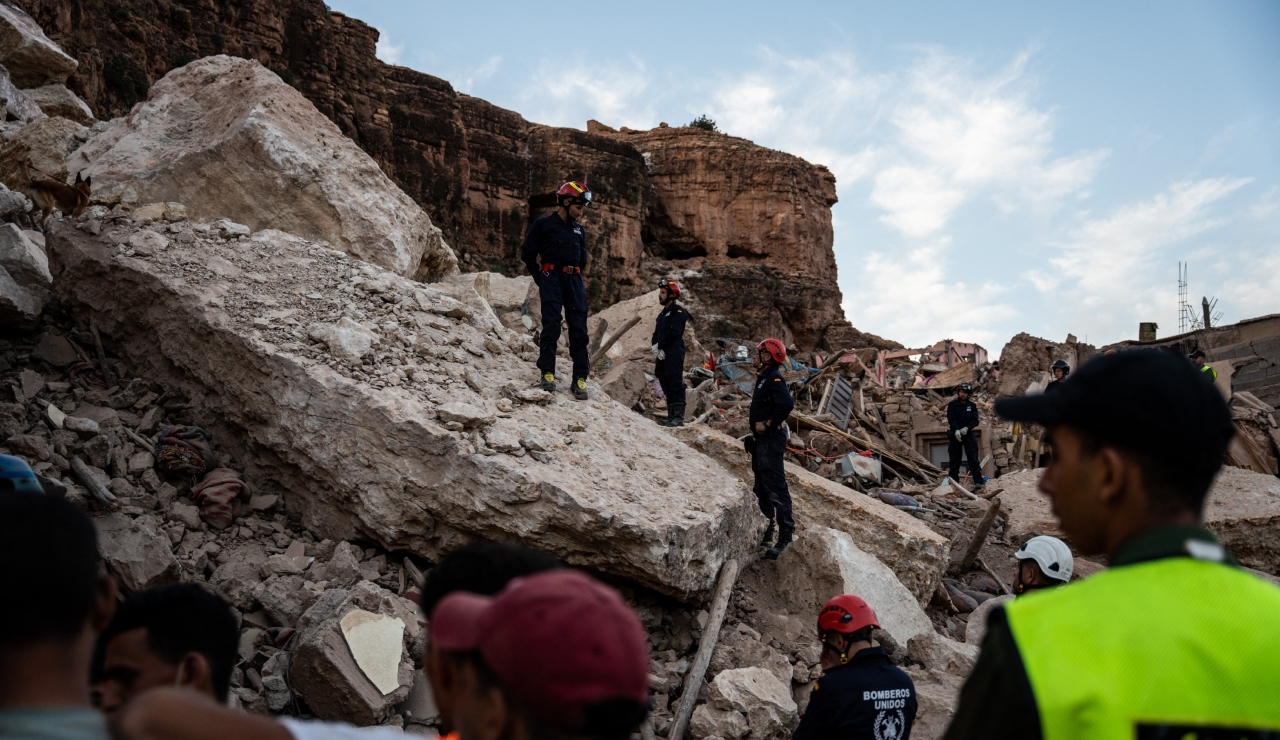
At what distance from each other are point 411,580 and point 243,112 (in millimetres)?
5399

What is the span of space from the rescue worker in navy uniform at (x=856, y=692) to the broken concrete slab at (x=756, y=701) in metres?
1.11

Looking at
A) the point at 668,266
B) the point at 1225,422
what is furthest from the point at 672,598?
the point at 668,266

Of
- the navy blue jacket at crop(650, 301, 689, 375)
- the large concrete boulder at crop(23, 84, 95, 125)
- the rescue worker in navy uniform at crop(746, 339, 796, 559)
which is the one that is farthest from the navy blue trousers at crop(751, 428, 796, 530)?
the large concrete boulder at crop(23, 84, 95, 125)

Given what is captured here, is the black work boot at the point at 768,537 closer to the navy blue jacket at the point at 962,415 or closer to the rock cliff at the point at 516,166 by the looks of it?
the navy blue jacket at the point at 962,415

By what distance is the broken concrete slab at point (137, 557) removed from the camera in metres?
3.61

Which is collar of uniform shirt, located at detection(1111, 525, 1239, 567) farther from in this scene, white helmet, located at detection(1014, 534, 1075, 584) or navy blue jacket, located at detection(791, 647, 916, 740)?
white helmet, located at detection(1014, 534, 1075, 584)

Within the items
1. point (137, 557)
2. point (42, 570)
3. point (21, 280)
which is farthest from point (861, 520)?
point (21, 280)

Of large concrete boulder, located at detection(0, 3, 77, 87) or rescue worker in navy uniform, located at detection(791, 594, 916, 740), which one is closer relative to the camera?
rescue worker in navy uniform, located at detection(791, 594, 916, 740)

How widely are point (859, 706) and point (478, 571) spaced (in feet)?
6.34

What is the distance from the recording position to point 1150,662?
92 cm

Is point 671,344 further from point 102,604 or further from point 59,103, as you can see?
point 59,103

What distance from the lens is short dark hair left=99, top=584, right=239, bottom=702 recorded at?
5.07ft

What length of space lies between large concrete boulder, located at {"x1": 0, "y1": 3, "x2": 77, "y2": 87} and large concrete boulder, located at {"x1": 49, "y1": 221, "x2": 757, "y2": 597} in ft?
21.4

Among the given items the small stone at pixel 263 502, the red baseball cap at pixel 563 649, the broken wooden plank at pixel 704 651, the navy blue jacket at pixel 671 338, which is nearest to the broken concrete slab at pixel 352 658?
the small stone at pixel 263 502
